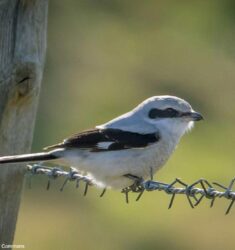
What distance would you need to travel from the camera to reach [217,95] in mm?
15328

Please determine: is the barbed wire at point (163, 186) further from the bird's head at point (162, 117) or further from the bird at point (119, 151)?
the bird's head at point (162, 117)

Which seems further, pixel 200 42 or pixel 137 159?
pixel 200 42

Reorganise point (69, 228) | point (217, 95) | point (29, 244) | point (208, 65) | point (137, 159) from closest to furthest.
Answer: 1. point (137, 159)
2. point (29, 244)
3. point (69, 228)
4. point (217, 95)
5. point (208, 65)

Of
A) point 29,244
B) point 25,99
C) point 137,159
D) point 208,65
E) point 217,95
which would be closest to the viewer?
point 25,99

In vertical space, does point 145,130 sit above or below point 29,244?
above

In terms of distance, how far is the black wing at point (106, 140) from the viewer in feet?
18.1

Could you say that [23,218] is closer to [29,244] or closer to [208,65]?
[29,244]

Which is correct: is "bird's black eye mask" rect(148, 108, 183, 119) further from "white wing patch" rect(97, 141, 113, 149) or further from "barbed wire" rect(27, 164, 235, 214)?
"barbed wire" rect(27, 164, 235, 214)

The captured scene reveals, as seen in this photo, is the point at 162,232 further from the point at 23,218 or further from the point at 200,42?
the point at 200,42

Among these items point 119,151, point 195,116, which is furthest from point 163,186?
point 195,116

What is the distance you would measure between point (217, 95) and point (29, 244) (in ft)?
22.3

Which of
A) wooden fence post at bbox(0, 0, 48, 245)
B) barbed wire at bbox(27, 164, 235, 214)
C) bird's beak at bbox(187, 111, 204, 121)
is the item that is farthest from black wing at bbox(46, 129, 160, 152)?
wooden fence post at bbox(0, 0, 48, 245)

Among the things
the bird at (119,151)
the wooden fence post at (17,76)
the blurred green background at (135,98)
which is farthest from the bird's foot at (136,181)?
the blurred green background at (135,98)

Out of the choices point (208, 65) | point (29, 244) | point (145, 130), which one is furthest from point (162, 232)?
point (208, 65)
